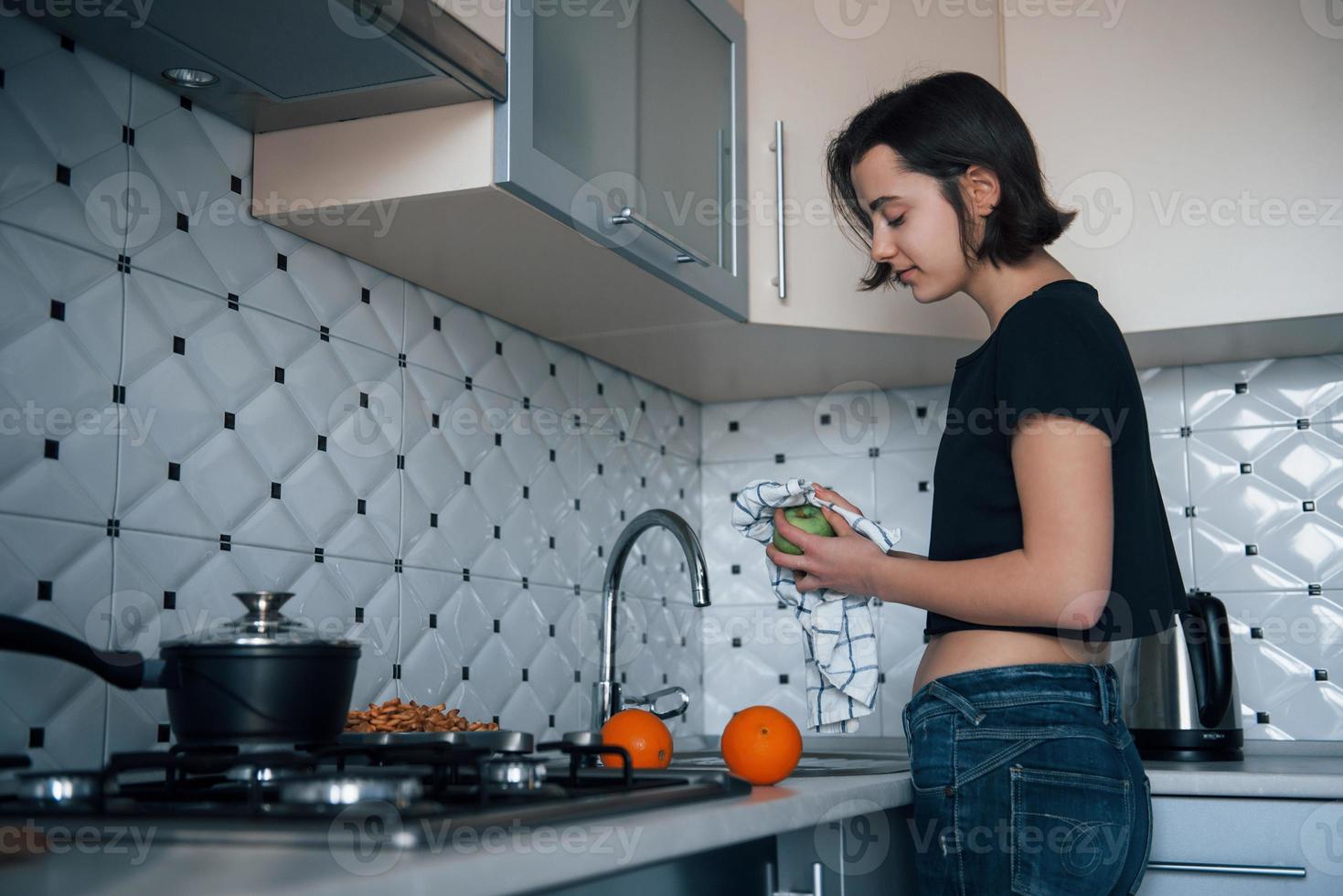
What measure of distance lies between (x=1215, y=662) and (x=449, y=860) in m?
1.34

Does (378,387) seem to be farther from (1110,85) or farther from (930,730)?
(1110,85)

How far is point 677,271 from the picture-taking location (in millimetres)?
1586

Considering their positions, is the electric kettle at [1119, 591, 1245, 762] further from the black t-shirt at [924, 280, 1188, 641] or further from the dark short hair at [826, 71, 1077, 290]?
the dark short hair at [826, 71, 1077, 290]

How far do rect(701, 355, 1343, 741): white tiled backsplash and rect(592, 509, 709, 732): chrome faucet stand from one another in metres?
0.59

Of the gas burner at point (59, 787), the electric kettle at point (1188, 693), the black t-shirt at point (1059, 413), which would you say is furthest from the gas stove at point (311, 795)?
the electric kettle at point (1188, 693)

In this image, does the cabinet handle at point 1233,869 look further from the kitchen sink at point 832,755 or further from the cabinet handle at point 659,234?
the cabinet handle at point 659,234

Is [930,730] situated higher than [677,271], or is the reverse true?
[677,271]

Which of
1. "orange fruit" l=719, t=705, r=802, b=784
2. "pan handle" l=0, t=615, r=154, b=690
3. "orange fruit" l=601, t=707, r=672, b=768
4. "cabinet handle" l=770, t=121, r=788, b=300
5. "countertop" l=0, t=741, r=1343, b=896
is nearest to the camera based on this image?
"countertop" l=0, t=741, r=1343, b=896

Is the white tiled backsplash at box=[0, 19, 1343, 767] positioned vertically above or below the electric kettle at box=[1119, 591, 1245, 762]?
above

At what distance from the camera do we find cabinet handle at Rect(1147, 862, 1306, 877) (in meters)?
1.40

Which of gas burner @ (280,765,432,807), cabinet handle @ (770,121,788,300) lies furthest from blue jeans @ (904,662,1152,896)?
cabinet handle @ (770,121,788,300)

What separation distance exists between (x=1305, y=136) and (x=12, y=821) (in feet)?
5.72

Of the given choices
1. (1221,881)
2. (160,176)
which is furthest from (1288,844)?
(160,176)

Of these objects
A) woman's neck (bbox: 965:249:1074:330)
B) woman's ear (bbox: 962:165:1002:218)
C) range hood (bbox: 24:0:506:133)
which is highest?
range hood (bbox: 24:0:506:133)
